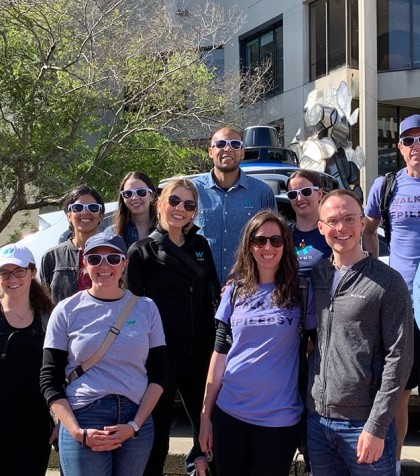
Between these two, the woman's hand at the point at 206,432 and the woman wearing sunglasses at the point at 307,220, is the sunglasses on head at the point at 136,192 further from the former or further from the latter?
the woman's hand at the point at 206,432

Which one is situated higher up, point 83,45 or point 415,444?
point 83,45

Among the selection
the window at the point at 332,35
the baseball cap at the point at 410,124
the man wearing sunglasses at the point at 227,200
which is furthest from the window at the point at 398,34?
the baseball cap at the point at 410,124

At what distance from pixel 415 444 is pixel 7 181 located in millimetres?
11693

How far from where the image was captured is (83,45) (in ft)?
45.2

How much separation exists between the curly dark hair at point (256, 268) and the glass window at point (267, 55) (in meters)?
21.3

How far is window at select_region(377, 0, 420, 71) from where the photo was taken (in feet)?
69.0

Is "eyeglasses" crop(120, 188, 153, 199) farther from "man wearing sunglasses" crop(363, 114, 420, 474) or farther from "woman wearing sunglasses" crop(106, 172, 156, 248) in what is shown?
"man wearing sunglasses" crop(363, 114, 420, 474)

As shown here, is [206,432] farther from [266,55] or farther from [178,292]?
[266,55]

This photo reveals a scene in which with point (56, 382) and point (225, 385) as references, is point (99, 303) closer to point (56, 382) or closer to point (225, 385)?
point (56, 382)

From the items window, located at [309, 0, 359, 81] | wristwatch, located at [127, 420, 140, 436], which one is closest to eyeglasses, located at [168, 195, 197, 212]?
wristwatch, located at [127, 420, 140, 436]

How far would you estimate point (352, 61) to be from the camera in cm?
2134

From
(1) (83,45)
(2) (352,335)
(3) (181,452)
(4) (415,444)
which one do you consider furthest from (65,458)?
(1) (83,45)

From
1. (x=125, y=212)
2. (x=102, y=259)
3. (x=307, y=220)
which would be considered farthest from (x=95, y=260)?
(x=307, y=220)

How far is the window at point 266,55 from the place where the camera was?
2447 cm
